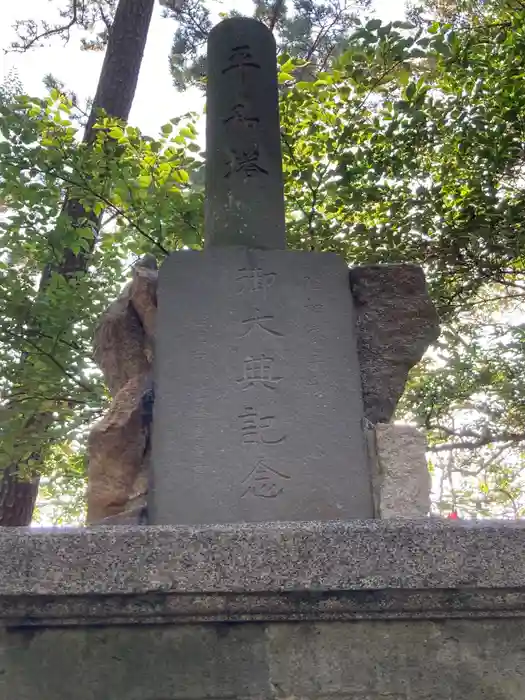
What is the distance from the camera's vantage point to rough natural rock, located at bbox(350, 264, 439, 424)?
8.68 feet

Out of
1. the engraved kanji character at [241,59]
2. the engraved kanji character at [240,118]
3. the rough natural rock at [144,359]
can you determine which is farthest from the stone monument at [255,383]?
the engraved kanji character at [241,59]

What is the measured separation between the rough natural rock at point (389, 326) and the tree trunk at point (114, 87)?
383 centimetres

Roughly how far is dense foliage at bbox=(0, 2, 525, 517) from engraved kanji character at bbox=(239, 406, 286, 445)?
8.69ft

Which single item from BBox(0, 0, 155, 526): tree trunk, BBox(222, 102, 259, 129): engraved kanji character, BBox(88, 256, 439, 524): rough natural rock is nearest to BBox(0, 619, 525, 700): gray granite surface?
BBox(88, 256, 439, 524): rough natural rock

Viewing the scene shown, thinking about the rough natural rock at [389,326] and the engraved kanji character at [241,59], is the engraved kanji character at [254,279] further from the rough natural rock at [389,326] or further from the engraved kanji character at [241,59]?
the engraved kanji character at [241,59]

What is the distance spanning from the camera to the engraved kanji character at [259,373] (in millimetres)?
2486

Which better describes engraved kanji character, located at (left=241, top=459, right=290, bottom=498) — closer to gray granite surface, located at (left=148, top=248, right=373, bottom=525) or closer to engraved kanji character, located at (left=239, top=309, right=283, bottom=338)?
gray granite surface, located at (left=148, top=248, right=373, bottom=525)

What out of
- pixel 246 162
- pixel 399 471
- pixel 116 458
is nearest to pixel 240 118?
pixel 246 162

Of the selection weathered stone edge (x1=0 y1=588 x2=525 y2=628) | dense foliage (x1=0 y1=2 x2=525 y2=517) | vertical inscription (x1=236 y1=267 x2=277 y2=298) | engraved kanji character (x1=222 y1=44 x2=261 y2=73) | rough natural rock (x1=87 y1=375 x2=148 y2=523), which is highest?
dense foliage (x1=0 y1=2 x2=525 y2=517)

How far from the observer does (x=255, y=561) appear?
1574 millimetres

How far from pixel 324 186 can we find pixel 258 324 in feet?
9.96

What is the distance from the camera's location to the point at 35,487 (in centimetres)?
629

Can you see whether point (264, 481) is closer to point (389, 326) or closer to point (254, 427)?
point (254, 427)

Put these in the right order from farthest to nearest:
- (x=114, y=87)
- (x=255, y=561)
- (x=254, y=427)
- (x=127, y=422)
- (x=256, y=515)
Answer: (x=114, y=87) → (x=127, y=422) → (x=254, y=427) → (x=256, y=515) → (x=255, y=561)
